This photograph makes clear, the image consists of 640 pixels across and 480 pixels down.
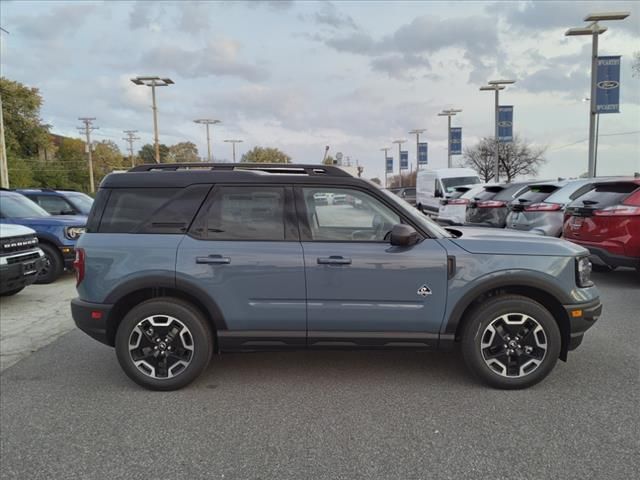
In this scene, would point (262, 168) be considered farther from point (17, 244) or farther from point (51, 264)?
point (51, 264)

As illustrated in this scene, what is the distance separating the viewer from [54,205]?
36.2 feet

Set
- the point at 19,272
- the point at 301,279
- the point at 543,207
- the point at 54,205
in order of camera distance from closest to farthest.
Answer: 1. the point at 301,279
2. the point at 19,272
3. the point at 543,207
4. the point at 54,205

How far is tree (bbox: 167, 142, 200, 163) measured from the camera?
81875mm

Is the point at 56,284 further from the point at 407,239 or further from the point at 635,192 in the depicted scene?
the point at 635,192

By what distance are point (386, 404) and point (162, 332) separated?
1.90 metres

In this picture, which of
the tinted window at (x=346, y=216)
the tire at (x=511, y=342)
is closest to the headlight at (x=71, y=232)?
the tinted window at (x=346, y=216)

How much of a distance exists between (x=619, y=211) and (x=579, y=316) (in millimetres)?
4050

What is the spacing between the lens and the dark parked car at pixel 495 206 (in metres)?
11.5

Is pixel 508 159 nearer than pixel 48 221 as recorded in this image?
No

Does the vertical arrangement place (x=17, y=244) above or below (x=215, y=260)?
below

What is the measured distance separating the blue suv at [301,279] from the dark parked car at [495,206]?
7.54m

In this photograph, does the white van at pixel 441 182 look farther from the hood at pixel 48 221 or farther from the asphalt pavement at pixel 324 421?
the asphalt pavement at pixel 324 421

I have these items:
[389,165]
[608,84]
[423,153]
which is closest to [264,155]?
[389,165]

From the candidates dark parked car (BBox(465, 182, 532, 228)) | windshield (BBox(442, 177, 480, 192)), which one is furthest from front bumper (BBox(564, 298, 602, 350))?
windshield (BBox(442, 177, 480, 192))
